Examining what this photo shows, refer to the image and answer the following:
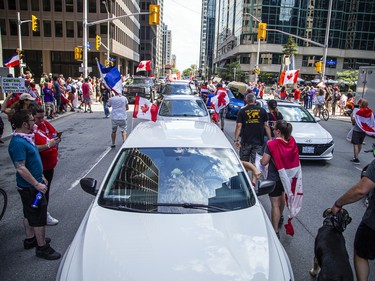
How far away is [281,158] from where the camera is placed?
4.60m

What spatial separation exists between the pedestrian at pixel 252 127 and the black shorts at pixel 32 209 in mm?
4200

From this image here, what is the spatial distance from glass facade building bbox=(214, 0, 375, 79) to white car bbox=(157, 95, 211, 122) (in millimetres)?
69482

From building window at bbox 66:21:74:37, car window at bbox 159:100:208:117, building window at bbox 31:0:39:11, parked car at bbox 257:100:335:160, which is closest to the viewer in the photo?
parked car at bbox 257:100:335:160

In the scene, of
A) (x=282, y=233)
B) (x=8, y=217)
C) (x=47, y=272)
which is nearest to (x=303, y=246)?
(x=282, y=233)

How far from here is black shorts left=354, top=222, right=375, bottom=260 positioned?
10.2 ft

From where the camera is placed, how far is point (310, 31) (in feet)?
252

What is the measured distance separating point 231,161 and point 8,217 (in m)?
3.86

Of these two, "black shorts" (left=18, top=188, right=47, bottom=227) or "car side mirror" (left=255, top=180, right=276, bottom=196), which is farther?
"black shorts" (left=18, top=188, right=47, bottom=227)

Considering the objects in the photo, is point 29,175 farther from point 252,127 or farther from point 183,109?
point 183,109

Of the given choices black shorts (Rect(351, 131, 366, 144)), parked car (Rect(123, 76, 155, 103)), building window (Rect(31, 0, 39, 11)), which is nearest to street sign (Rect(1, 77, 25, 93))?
black shorts (Rect(351, 131, 366, 144))

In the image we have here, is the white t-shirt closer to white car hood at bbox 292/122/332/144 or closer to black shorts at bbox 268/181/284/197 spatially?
white car hood at bbox 292/122/332/144

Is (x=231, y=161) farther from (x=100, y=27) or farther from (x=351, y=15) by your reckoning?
(x=351, y=15)

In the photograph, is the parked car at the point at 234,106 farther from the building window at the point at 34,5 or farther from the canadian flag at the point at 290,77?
the building window at the point at 34,5

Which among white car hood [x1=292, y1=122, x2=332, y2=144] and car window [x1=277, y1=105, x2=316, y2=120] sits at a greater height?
car window [x1=277, y1=105, x2=316, y2=120]
